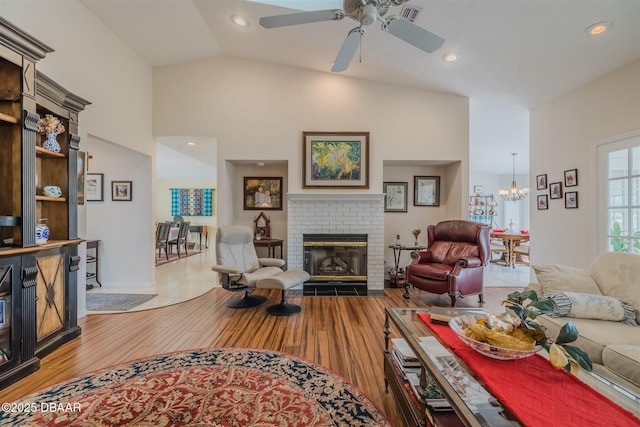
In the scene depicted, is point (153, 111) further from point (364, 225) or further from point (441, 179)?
point (441, 179)

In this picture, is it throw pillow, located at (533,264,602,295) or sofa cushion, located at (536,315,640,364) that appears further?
throw pillow, located at (533,264,602,295)

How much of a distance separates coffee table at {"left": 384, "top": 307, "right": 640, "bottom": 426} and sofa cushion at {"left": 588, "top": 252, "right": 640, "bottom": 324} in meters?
1.07

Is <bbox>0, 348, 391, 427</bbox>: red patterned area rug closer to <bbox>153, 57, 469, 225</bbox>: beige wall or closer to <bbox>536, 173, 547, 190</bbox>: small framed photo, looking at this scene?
<bbox>153, 57, 469, 225</bbox>: beige wall

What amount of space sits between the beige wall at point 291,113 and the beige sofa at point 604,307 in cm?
234

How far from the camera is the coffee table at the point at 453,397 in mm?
915

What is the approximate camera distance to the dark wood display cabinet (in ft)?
6.08

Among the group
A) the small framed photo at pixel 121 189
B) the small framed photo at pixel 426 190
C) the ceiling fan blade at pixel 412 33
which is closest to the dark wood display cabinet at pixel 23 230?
the small framed photo at pixel 121 189

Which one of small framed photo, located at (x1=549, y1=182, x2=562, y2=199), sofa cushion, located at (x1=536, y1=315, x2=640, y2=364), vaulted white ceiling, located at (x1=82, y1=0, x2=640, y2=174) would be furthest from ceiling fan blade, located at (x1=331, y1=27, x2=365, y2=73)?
small framed photo, located at (x1=549, y1=182, x2=562, y2=199)

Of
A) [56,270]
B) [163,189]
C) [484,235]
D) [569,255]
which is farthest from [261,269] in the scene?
[163,189]

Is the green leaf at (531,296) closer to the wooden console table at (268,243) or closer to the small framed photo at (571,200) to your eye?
the small framed photo at (571,200)

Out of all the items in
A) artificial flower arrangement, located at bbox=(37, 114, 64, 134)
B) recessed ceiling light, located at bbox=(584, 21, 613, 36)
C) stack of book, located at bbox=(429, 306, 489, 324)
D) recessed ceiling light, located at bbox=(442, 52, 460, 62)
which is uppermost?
recessed ceiling light, located at bbox=(442, 52, 460, 62)

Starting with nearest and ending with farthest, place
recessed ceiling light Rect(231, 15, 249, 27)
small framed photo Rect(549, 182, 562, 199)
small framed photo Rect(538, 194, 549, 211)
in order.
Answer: recessed ceiling light Rect(231, 15, 249, 27) < small framed photo Rect(549, 182, 562, 199) < small framed photo Rect(538, 194, 549, 211)

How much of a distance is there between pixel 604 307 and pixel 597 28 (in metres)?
2.43

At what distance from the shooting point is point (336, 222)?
4.25 meters
